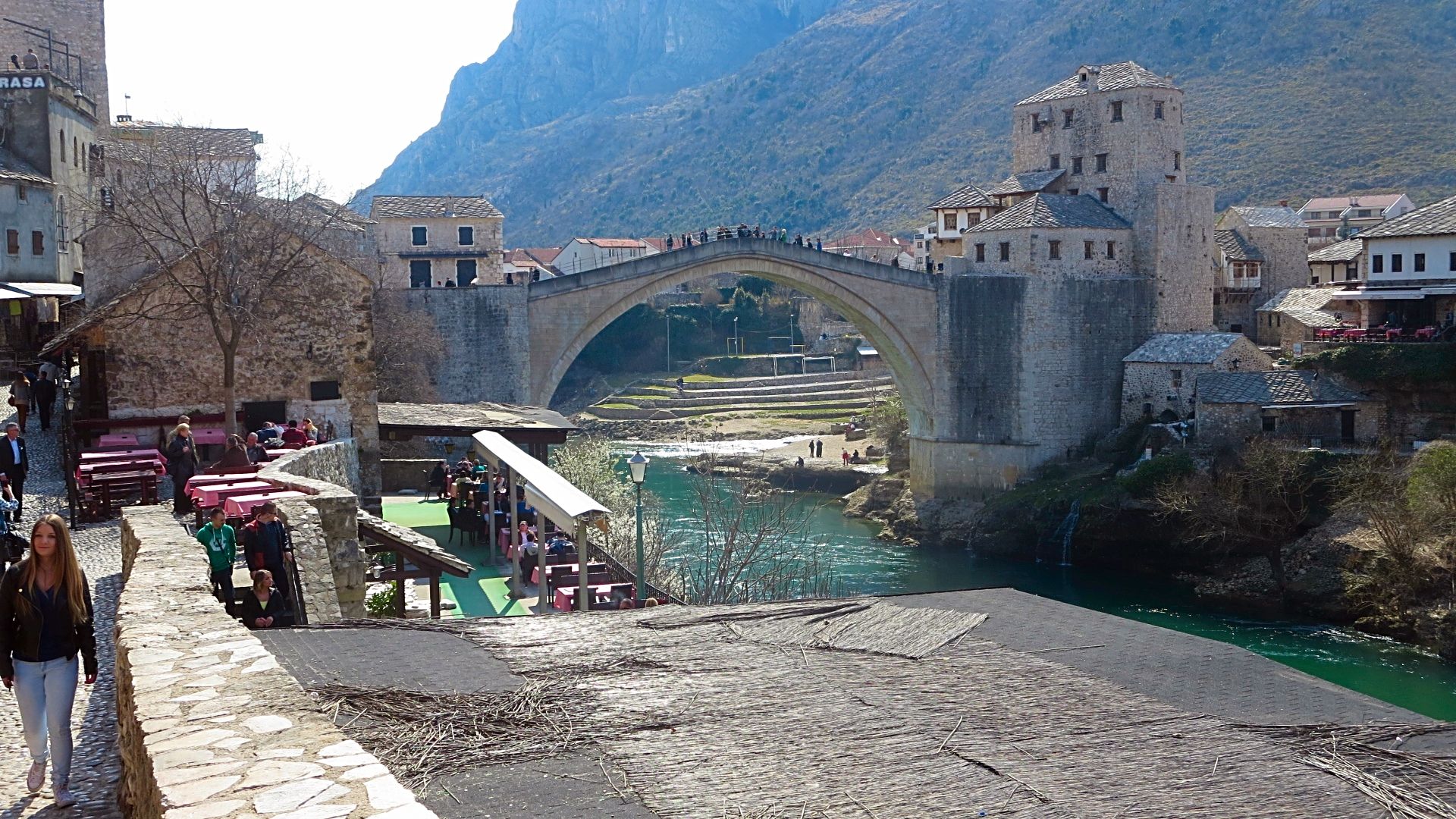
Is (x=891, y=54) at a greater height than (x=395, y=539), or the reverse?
(x=891, y=54)

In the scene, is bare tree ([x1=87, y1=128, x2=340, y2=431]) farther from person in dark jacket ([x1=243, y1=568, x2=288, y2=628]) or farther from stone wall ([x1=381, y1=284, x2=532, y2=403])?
stone wall ([x1=381, y1=284, x2=532, y2=403])

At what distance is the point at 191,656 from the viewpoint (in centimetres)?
624

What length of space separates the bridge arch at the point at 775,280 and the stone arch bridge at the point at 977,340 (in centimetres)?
4

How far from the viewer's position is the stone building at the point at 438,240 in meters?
47.5

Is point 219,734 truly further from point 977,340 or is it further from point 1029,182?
point 1029,182

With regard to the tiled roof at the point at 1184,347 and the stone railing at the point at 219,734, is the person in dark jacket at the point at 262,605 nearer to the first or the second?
the stone railing at the point at 219,734

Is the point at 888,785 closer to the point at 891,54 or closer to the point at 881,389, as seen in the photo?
the point at 881,389

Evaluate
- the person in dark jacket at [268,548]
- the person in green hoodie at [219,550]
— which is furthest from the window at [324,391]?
the person in green hoodie at [219,550]

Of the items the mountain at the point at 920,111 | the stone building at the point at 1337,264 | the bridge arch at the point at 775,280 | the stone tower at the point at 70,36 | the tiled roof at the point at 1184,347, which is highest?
the mountain at the point at 920,111

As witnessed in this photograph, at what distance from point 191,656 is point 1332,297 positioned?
127 feet

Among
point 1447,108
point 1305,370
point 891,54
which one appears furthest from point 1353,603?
point 891,54

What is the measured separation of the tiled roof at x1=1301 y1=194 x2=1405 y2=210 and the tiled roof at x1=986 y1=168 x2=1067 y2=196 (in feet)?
96.3

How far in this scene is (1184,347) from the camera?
37219mm

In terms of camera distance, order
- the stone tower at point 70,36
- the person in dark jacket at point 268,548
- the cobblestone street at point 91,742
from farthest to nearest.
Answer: the stone tower at point 70,36
the person in dark jacket at point 268,548
the cobblestone street at point 91,742
